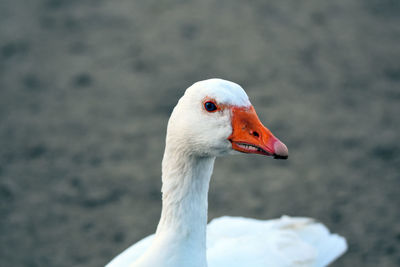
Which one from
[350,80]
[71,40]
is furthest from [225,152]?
[71,40]

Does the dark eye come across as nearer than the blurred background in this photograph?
Answer: Yes

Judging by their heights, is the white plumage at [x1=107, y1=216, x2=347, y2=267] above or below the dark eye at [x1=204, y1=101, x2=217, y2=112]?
below

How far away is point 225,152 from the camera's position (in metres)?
2.32

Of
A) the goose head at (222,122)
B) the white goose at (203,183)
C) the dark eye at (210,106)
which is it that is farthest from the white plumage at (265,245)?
A: the dark eye at (210,106)

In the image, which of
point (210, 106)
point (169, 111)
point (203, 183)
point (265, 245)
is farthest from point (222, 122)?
point (169, 111)

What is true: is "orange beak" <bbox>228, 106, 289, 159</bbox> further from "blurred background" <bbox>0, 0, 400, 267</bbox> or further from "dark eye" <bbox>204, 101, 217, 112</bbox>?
"blurred background" <bbox>0, 0, 400, 267</bbox>

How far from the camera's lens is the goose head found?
2.23 metres

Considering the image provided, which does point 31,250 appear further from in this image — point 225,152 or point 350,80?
point 350,80

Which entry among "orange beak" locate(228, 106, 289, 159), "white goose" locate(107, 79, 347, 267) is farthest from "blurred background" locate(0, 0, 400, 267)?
"orange beak" locate(228, 106, 289, 159)

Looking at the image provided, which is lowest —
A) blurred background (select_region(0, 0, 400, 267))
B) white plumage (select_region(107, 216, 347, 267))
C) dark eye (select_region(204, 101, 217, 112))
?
white plumage (select_region(107, 216, 347, 267))

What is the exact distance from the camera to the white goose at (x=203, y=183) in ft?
7.34

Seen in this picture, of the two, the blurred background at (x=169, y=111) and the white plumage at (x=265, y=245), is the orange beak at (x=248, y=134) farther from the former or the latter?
the blurred background at (x=169, y=111)

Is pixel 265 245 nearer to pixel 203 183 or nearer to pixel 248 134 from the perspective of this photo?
pixel 203 183

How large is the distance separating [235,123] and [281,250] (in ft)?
3.78
